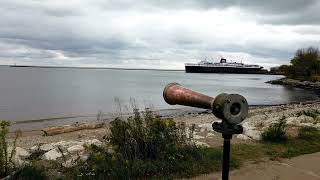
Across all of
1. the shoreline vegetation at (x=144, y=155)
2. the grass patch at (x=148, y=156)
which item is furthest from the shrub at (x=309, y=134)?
the grass patch at (x=148, y=156)

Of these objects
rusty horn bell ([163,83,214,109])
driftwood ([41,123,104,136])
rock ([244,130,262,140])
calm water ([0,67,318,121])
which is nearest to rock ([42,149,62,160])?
rock ([244,130,262,140])

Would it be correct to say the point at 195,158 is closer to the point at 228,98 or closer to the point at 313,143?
the point at 313,143

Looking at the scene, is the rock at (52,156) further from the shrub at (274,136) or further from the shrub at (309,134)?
the shrub at (309,134)

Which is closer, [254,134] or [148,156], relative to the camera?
[148,156]

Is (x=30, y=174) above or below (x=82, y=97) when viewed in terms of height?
above

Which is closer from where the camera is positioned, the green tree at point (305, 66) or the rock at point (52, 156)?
the rock at point (52, 156)

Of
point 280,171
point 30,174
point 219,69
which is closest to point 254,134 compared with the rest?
point 280,171

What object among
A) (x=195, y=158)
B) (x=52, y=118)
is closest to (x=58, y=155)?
(x=195, y=158)

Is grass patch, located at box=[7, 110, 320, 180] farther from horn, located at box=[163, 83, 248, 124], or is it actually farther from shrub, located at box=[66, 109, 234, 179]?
horn, located at box=[163, 83, 248, 124]

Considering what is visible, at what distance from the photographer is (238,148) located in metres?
8.05

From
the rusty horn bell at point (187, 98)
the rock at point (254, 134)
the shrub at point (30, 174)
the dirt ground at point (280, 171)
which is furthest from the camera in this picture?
the rock at point (254, 134)

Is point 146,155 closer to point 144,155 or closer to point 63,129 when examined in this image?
point 144,155

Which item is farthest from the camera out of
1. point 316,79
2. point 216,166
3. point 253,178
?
point 316,79

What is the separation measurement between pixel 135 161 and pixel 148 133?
2.37 feet
